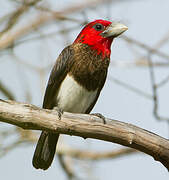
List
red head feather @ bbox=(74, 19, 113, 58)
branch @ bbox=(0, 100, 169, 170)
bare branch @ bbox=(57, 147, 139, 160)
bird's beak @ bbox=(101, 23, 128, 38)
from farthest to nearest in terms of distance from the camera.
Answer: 1. bare branch @ bbox=(57, 147, 139, 160)
2. red head feather @ bbox=(74, 19, 113, 58)
3. bird's beak @ bbox=(101, 23, 128, 38)
4. branch @ bbox=(0, 100, 169, 170)

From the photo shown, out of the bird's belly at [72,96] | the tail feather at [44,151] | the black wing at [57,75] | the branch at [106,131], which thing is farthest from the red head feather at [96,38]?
the branch at [106,131]

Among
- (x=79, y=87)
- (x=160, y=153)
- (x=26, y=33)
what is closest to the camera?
(x=160, y=153)

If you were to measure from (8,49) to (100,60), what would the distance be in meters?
1.26

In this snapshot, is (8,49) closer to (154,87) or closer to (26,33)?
(26,33)

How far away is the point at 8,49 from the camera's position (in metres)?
5.06

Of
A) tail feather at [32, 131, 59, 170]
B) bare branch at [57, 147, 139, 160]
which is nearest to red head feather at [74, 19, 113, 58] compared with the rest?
tail feather at [32, 131, 59, 170]

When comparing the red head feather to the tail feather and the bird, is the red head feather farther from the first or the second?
the tail feather

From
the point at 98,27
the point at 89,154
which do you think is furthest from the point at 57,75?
the point at 89,154

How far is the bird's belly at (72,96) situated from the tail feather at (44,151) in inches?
15.7

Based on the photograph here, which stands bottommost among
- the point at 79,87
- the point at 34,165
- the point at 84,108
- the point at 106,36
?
the point at 34,165

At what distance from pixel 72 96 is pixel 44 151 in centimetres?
74

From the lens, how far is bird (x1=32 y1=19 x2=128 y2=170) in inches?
174

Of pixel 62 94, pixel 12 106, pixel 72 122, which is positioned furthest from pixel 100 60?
pixel 12 106

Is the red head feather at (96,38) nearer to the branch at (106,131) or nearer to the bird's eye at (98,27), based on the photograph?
the bird's eye at (98,27)
